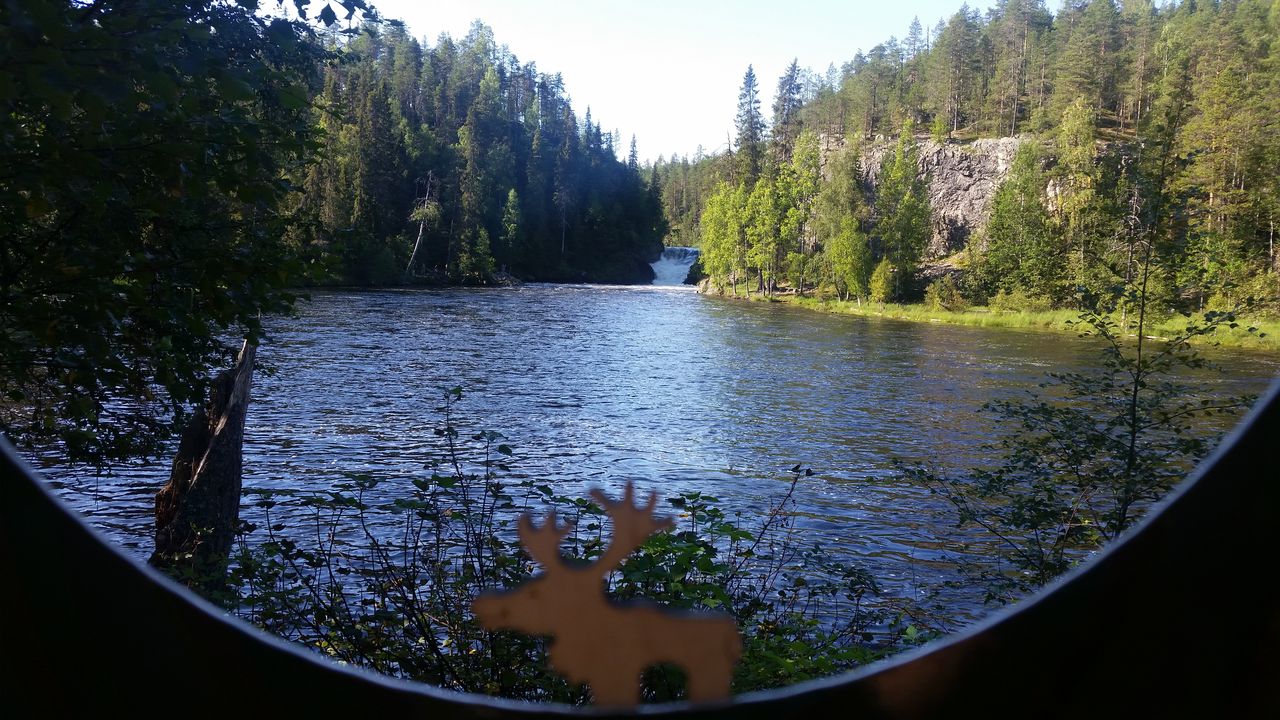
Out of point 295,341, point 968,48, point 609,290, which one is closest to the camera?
point 295,341

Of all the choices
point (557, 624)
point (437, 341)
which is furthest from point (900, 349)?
point (557, 624)

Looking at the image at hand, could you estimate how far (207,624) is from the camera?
1.41 ft

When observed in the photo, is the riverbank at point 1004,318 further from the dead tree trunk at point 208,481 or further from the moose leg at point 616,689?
the dead tree trunk at point 208,481

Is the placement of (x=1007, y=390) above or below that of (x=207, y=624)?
below

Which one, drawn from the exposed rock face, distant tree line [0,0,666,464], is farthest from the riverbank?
the exposed rock face

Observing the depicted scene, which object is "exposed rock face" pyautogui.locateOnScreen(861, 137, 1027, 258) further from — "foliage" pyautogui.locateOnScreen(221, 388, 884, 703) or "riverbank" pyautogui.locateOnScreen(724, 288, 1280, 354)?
"foliage" pyautogui.locateOnScreen(221, 388, 884, 703)

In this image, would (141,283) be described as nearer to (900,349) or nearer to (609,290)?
(900,349)

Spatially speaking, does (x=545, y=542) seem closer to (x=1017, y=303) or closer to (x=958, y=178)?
(x=1017, y=303)

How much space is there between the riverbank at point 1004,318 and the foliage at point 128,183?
3911mm

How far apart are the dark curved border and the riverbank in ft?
11.7

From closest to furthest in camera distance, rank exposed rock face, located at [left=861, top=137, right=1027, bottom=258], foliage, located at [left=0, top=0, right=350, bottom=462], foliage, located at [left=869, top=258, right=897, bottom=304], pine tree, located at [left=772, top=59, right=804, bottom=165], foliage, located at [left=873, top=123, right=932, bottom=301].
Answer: foliage, located at [left=0, top=0, right=350, bottom=462]
foliage, located at [left=869, top=258, right=897, bottom=304]
foliage, located at [left=873, top=123, right=932, bottom=301]
exposed rock face, located at [left=861, top=137, right=1027, bottom=258]
pine tree, located at [left=772, top=59, right=804, bottom=165]

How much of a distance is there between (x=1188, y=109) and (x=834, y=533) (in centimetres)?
468

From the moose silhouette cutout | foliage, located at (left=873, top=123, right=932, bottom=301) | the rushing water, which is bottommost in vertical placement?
Answer: the rushing water

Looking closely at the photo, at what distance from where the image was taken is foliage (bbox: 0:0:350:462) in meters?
1.84
